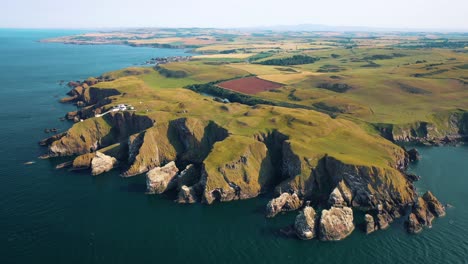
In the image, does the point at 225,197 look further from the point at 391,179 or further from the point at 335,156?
the point at 391,179

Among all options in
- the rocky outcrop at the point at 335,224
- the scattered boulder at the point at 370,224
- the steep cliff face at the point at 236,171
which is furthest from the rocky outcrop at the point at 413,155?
the steep cliff face at the point at 236,171

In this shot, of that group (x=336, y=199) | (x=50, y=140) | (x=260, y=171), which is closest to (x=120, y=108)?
(x=50, y=140)

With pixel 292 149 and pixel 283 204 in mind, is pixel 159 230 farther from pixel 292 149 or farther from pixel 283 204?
pixel 292 149

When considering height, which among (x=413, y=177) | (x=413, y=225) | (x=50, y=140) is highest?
(x=50, y=140)

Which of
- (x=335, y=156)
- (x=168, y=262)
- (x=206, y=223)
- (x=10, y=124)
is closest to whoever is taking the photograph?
(x=168, y=262)

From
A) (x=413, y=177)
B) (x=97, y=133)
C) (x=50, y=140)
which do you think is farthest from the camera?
(x=50, y=140)

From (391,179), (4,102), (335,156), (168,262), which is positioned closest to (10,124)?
(4,102)

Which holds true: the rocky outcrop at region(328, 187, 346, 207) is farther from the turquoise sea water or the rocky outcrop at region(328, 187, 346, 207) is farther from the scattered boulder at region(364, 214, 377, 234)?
the turquoise sea water
